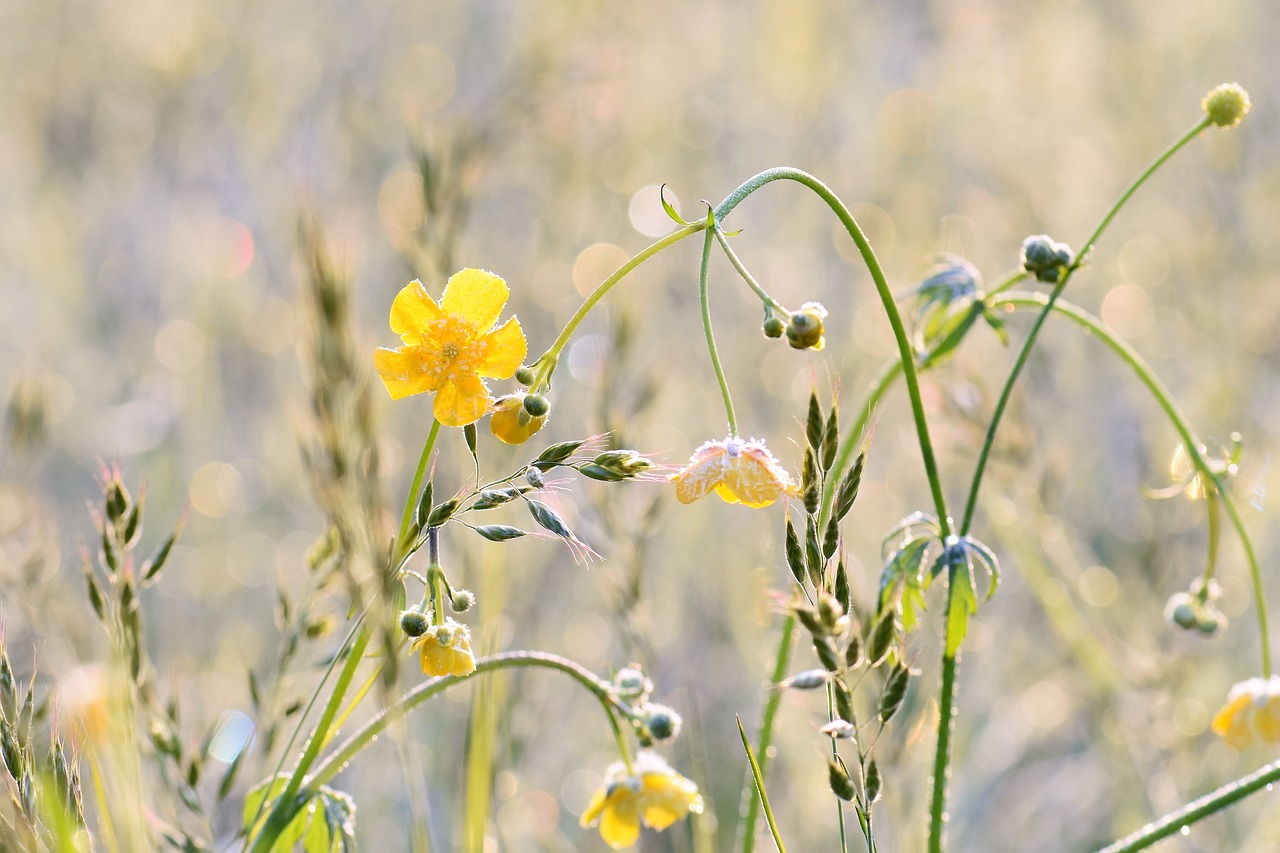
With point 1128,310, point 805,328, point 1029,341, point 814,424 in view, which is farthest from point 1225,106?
point 1128,310

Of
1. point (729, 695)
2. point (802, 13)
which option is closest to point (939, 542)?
point (729, 695)

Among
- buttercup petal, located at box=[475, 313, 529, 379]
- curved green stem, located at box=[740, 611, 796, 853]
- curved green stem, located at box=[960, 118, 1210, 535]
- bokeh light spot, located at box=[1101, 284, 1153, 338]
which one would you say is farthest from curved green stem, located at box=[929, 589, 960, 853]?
bokeh light spot, located at box=[1101, 284, 1153, 338]

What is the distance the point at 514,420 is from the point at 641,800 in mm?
565

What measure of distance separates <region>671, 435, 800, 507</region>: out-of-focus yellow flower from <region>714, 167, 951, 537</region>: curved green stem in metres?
0.16

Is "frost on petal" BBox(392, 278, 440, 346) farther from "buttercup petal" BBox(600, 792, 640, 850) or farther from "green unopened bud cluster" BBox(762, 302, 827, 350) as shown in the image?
"buttercup petal" BBox(600, 792, 640, 850)

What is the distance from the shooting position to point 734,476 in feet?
4.02

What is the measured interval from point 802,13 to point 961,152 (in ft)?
3.72

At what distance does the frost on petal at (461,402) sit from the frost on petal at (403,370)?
0.16 ft

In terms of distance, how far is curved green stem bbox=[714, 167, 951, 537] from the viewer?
43.1 inches

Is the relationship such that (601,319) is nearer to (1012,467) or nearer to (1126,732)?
(1012,467)

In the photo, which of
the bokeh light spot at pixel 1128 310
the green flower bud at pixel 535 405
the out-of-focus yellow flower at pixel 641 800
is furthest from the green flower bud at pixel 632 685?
the bokeh light spot at pixel 1128 310

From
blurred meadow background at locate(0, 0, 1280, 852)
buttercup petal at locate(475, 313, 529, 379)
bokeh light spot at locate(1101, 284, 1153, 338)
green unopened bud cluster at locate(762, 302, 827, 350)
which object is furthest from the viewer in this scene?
bokeh light spot at locate(1101, 284, 1153, 338)

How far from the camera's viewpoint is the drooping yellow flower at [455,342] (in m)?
1.24

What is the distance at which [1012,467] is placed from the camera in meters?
2.49
